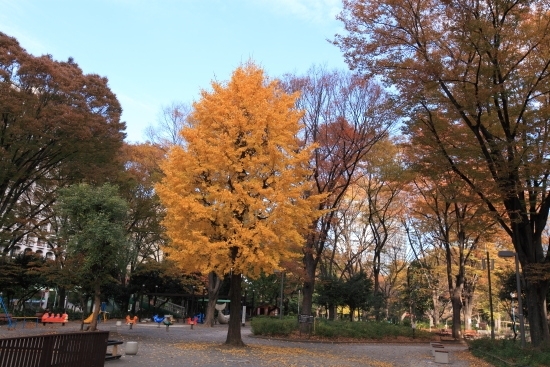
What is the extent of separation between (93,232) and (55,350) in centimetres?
1021

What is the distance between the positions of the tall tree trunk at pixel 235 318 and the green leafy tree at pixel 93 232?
15.6 feet

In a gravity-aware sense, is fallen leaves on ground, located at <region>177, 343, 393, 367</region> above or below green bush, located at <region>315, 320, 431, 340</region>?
below

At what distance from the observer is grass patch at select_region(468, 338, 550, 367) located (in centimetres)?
1196

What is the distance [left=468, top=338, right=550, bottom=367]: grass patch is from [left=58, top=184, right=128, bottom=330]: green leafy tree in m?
13.3

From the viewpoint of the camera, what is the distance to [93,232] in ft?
54.2

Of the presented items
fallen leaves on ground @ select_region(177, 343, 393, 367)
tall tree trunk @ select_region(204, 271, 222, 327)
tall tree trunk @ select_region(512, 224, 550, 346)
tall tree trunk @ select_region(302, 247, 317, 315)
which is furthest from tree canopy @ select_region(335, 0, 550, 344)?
tall tree trunk @ select_region(204, 271, 222, 327)

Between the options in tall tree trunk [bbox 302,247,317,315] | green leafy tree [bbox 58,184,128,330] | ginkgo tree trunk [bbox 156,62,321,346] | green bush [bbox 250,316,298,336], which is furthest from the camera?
tall tree trunk [bbox 302,247,317,315]

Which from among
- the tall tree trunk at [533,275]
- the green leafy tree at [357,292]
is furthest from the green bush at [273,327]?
the tall tree trunk at [533,275]

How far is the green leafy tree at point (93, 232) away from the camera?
54.4 feet

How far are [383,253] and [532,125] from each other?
25.4 meters

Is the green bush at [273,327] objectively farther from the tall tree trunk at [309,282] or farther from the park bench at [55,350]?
the park bench at [55,350]

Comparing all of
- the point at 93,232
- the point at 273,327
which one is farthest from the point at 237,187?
the point at 273,327

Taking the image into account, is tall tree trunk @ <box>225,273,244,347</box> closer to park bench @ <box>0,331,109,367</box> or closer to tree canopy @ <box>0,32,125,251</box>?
park bench @ <box>0,331,109,367</box>

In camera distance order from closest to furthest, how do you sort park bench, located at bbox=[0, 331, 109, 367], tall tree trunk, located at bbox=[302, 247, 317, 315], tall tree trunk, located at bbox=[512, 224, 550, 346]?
park bench, located at bbox=[0, 331, 109, 367] → tall tree trunk, located at bbox=[512, 224, 550, 346] → tall tree trunk, located at bbox=[302, 247, 317, 315]
